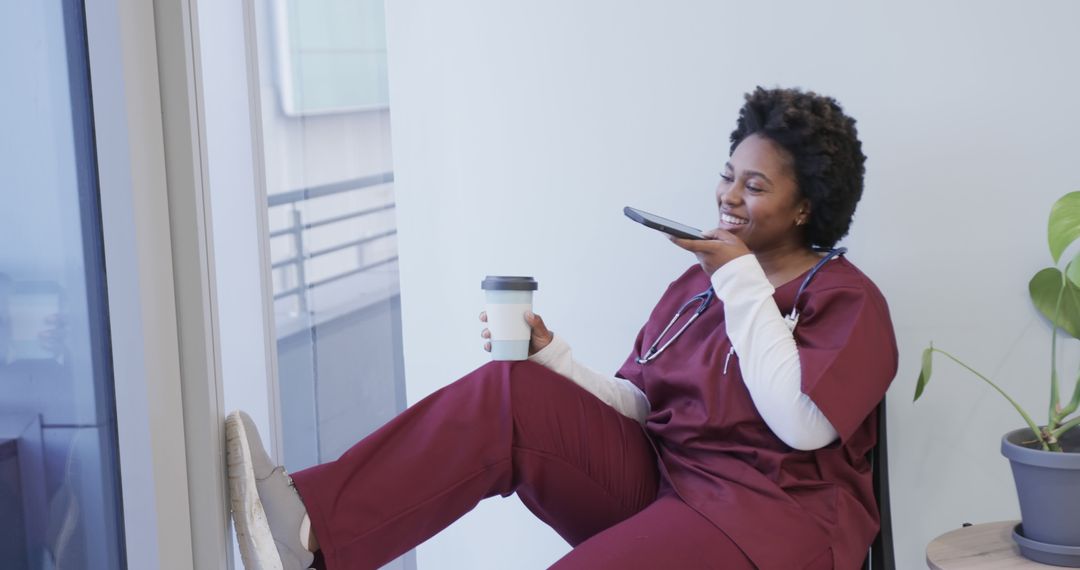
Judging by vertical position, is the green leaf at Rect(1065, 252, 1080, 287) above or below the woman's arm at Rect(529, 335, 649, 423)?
above

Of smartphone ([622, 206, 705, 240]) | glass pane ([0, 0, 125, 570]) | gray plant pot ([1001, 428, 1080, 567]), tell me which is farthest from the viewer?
smartphone ([622, 206, 705, 240])

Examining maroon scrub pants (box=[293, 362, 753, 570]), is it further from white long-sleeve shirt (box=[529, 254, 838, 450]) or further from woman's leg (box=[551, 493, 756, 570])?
white long-sleeve shirt (box=[529, 254, 838, 450])

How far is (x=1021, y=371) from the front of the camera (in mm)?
1857

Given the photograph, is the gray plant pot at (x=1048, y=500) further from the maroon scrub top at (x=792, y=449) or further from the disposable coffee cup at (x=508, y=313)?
the disposable coffee cup at (x=508, y=313)

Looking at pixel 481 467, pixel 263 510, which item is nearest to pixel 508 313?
pixel 481 467

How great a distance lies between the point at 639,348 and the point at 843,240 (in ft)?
1.44

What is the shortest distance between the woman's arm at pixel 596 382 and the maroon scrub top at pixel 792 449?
9 cm

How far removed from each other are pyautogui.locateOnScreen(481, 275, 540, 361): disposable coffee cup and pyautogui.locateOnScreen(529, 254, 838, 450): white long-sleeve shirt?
298 mm

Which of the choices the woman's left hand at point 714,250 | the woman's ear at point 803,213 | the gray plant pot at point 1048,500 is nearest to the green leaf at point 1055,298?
the gray plant pot at point 1048,500

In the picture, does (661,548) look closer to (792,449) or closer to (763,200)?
(792,449)

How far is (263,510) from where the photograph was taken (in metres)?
1.43

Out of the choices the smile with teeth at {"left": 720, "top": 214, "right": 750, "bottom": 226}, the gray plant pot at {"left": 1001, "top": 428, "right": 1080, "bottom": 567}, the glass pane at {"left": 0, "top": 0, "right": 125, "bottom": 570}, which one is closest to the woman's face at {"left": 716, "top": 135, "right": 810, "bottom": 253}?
the smile with teeth at {"left": 720, "top": 214, "right": 750, "bottom": 226}

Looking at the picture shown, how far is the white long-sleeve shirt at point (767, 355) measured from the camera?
1.52 meters

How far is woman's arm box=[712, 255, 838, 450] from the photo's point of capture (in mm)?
1518
